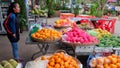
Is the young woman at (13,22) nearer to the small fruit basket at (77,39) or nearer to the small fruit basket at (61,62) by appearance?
the small fruit basket at (77,39)

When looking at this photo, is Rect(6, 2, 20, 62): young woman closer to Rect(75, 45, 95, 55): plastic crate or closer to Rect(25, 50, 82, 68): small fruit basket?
Rect(75, 45, 95, 55): plastic crate

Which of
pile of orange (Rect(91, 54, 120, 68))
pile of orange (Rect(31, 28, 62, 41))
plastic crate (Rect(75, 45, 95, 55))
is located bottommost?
plastic crate (Rect(75, 45, 95, 55))

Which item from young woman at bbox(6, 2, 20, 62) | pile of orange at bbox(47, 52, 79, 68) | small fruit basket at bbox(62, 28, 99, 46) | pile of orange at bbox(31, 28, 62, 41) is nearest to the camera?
pile of orange at bbox(47, 52, 79, 68)

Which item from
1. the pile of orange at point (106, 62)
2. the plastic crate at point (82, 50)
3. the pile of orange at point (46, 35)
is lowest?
the plastic crate at point (82, 50)

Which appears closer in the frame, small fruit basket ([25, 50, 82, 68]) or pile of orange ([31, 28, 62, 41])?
small fruit basket ([25, 50, 82, 68])

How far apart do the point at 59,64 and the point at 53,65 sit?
9cm

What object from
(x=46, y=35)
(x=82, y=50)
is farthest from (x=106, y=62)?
(x=46, y=35)

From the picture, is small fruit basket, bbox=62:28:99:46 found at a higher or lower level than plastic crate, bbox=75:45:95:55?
higher

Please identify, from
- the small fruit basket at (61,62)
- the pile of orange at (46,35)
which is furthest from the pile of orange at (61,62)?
the pile of orange at (46,35)

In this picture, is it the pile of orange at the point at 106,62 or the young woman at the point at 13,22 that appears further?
the young woman at the point at 13,22

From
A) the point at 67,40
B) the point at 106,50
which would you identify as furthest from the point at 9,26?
the point at 106,50

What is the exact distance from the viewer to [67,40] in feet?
16.3

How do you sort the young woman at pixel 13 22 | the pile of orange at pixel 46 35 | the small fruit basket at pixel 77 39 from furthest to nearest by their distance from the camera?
the young woman at pixel 13 22 → the pile of orange at pixel 46 35 → the small fruit basket at pixel 77 39

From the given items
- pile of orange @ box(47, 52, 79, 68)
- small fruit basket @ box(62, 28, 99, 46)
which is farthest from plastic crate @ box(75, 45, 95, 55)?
pile of orange @ box(47, 52, 79, 68)
